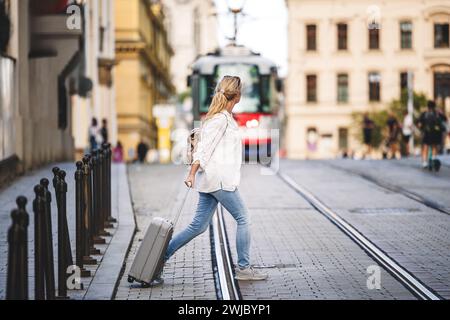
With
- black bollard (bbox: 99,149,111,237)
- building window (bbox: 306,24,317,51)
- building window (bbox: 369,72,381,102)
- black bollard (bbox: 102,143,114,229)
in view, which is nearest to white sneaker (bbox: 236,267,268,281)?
black bollard (bbox: 99,149,111,237)

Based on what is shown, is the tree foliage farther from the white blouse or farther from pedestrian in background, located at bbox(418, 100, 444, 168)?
the white blouse

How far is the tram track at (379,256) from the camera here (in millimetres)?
9070

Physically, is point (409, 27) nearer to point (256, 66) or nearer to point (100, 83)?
point (100, 83)

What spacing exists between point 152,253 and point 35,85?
17236 millimetres

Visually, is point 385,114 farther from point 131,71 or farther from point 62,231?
point 62,231

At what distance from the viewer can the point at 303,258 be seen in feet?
37.2

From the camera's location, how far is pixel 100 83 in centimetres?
4800

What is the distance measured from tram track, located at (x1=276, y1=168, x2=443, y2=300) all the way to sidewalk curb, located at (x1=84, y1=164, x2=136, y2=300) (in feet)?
8.13

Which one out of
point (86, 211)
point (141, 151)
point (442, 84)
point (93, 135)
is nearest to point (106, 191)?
point (86, 211)

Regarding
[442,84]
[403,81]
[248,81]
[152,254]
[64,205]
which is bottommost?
[152,254]

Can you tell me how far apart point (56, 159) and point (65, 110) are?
2065mm

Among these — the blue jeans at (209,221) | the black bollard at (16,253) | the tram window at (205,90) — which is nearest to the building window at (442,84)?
the tram window at (205,90)

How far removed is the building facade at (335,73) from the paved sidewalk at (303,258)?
52.5 m

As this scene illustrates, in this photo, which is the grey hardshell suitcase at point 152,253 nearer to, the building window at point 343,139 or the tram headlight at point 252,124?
the tram headlight at point 252,124
